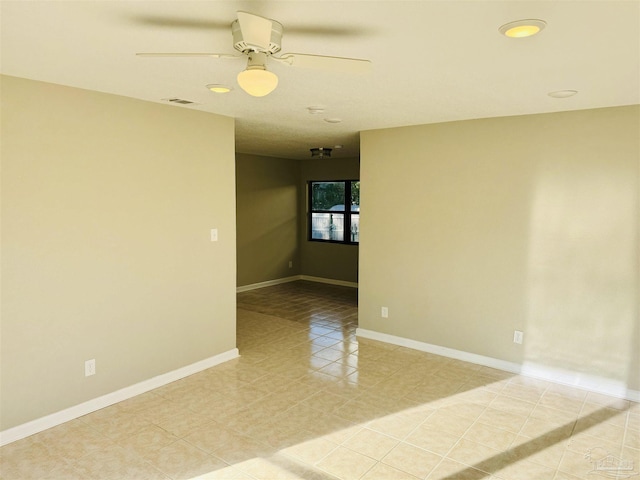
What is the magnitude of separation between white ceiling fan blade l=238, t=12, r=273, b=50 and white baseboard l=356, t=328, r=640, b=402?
11.6 ft

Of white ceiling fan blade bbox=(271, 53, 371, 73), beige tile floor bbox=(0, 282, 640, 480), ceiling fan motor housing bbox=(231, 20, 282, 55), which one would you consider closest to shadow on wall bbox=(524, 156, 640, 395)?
beige tile floor bbox=(0, 282, 640, 480)

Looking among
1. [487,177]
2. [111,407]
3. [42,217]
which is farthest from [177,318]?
[487,177]

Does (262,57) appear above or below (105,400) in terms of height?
above

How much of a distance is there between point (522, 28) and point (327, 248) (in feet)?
21.0

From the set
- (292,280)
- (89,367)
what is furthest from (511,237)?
(292,280)

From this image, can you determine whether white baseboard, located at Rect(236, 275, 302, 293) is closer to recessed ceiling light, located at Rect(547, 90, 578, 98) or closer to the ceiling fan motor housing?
recessed ceiling light, located at Rect(547, 90, 578, 98)

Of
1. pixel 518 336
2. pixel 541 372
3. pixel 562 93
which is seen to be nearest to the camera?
pixel 562 93

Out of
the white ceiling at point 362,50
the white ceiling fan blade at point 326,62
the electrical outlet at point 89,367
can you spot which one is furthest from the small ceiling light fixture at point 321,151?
the white ceiling fan blade at point 326,62

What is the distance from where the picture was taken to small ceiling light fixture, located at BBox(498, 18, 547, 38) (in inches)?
69.2

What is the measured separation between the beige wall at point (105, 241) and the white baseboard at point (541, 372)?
6.64 feet

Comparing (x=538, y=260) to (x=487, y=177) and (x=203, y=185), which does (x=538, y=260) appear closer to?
(x=487, y=177)

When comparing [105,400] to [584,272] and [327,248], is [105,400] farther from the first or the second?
[327,248]

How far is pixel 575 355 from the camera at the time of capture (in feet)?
11.8

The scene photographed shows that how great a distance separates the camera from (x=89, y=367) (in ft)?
10.3
